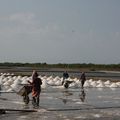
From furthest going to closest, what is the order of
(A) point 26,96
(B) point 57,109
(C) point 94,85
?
1. (C) point 94,85
2. (A) point 26,96
3. (B) point 57,109

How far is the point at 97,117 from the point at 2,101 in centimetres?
770

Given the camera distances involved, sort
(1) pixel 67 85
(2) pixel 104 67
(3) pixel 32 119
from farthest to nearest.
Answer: (2) pixel 104 67
(1) pixel 67 85
(3) pixel 32 119

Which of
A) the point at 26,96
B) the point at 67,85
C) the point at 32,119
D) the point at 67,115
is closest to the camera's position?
the point at 32,119

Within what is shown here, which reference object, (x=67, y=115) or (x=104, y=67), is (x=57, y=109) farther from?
(x=104, y=67)

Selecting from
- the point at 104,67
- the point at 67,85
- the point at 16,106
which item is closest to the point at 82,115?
the point at 16,106

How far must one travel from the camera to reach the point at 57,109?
2083 centimetres

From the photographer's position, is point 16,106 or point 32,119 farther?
point 16,106

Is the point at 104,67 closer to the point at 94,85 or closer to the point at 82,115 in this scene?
the point at 94,85

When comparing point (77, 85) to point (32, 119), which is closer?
point (32, 119)

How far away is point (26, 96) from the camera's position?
23266 mm

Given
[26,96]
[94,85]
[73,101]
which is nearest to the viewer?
[26,96]

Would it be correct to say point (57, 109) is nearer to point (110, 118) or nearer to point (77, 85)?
point (110, 118)

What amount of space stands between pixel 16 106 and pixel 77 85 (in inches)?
694

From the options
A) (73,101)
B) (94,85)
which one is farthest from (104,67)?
(73,101)
